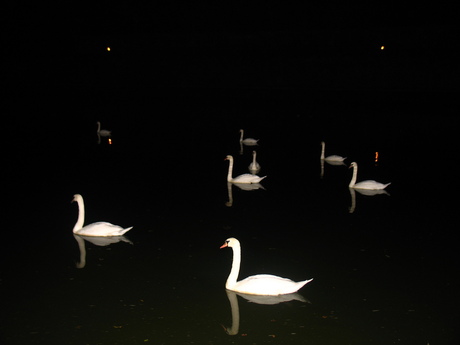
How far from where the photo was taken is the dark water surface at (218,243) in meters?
6.60

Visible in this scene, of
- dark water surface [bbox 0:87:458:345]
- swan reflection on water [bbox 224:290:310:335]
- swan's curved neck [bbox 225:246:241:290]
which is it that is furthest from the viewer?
swan's curved neck [bbox 225:246:241:290]

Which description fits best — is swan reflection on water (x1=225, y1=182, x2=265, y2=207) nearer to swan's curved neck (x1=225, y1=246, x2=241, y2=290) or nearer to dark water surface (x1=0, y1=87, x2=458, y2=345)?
dark water surface (x1=0, y1=87, x2=458, y2=345)

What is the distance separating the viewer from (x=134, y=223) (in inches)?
413

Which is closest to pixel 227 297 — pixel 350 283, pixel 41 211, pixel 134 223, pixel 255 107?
pixel 350 283

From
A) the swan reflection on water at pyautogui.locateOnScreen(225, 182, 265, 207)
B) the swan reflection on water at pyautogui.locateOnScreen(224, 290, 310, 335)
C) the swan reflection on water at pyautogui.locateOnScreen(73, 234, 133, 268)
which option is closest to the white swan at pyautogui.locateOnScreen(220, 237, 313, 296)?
the swan reflection on water at pyautogui.locateOnScreen(224, 290, 310, 335)

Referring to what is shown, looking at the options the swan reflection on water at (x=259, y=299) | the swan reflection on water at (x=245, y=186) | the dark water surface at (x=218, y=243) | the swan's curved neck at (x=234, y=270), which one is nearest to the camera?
the dark water surface at (x=218, y=243)

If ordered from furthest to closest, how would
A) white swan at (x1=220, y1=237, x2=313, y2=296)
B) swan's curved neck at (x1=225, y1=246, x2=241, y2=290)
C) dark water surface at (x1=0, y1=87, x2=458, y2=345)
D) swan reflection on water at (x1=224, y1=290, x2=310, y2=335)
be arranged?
1. swan's curved neck at (x1=225, y1=246, x2=241, y2=290)
2. white swan at (x1=220, y1=237, x2=313, y2=296)
3. swan reflection on water at (x1=224, y1=290, x2=310, y2=335)
4. dark water surface at (x1=0, y1=87, x2=458, y2=345)

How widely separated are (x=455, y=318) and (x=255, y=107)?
99.3ft

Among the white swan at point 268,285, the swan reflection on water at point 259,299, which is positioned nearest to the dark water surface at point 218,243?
the swan reflection on water at point 259,299

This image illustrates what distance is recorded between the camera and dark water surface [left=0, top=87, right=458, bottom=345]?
6598 mm

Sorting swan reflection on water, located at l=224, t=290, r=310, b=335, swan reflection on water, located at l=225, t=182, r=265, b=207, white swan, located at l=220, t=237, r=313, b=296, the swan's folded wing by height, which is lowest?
swan reflection on water, located at l=224, t=290, r=310, b=335

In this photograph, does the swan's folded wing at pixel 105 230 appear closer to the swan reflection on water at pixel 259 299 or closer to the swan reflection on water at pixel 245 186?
the swan reflection on water at pixel 259 299

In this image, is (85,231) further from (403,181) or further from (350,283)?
(403,181)

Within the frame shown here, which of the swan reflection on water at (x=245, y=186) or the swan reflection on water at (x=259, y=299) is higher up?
the swan reflection on water at (x=245, y=186)
